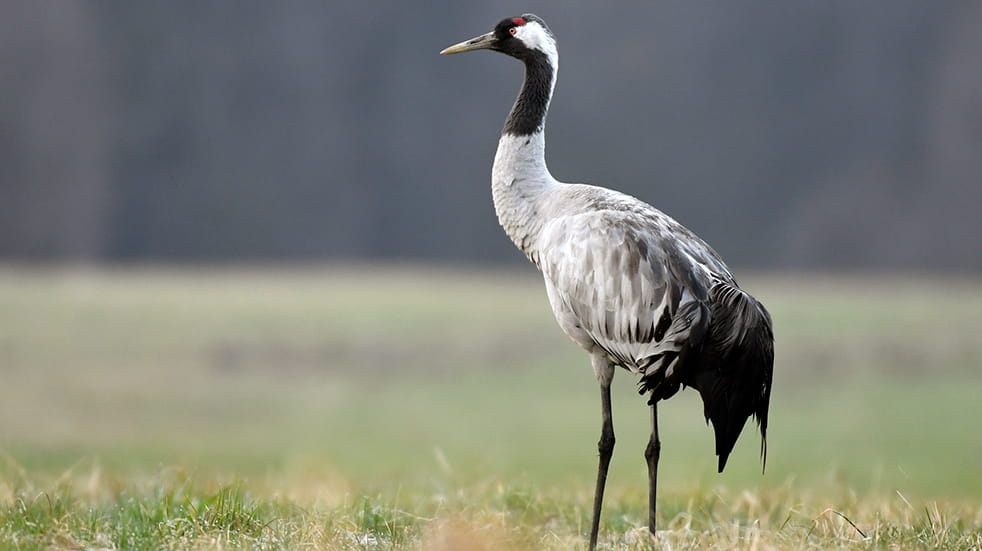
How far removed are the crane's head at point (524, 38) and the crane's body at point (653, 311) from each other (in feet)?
3.04

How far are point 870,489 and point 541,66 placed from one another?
371 centimetres

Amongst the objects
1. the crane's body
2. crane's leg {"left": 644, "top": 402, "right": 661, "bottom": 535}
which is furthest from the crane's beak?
crane's leg {"left": 644, "top": 402, "right": 661, "bottom": 535}

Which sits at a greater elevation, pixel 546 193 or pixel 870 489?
pixel 546 193

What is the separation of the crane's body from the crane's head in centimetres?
93

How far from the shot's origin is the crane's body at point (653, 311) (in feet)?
16.7

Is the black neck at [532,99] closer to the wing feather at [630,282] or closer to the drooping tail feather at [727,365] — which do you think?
the wing feather at [630,282]

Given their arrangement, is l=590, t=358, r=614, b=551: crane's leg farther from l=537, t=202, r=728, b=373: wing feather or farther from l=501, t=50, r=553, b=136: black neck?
l=501, t=50, r=553, b=136: black neck

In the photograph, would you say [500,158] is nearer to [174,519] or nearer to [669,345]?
[669,345]

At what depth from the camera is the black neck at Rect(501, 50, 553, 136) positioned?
612cm

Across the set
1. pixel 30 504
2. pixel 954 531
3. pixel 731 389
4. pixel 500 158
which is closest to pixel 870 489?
pixel 954 531

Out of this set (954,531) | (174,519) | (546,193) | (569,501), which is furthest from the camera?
(569,501)

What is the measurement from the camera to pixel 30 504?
5.29 meters

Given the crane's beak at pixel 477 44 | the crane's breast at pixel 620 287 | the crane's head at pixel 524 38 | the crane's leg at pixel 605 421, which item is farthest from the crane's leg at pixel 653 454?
the crane's beak at pixel 477 44

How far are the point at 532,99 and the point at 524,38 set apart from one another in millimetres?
341
